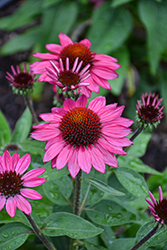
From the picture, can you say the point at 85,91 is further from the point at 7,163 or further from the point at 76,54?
the point at 7,163

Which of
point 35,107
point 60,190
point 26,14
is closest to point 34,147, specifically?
point 60,190

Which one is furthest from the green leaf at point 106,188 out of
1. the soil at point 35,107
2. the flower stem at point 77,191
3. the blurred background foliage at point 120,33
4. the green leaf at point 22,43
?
the green leaf at point 22,43

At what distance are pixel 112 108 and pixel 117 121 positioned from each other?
0.11ft

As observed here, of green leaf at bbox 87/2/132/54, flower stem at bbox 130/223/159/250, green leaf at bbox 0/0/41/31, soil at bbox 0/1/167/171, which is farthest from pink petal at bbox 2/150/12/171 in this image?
green leaf at bbox 0/0/41/31

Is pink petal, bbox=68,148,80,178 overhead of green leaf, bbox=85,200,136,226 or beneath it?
overhead

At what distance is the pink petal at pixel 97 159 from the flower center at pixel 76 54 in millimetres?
249

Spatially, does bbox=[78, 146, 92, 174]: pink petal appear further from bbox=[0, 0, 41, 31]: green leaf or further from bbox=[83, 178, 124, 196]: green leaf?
bbox=[0, 0, 41, 31]: green leaf

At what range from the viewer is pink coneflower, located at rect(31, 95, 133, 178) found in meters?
0.60

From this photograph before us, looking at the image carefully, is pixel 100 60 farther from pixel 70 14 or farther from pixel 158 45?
pixel 70 14

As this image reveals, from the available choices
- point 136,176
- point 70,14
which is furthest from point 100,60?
point 70,14

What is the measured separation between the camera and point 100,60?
0.78m

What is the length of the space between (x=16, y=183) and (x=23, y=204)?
0.04m

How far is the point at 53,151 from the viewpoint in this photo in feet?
2.01

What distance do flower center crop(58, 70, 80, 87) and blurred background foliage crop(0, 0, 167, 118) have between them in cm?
104
